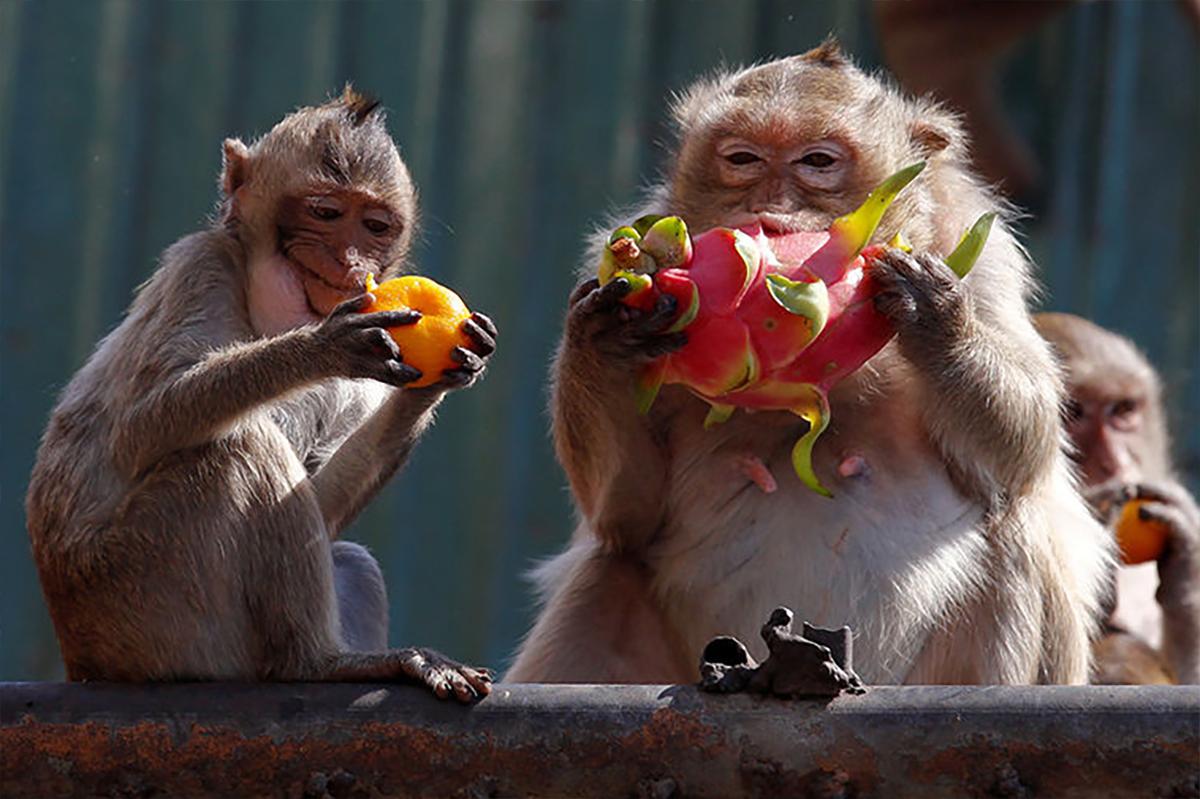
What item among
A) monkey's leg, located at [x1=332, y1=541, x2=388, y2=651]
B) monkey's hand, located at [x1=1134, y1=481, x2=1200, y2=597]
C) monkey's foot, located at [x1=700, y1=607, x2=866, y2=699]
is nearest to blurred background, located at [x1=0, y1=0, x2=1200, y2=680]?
monkey's hand, located at [x1=1134, y1=481, x2=1200, y2=597]

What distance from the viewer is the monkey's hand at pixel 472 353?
4.13 metres

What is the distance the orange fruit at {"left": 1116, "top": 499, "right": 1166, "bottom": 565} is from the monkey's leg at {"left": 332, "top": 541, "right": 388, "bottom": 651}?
7.95 feet

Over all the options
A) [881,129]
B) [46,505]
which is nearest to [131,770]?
[46,505]

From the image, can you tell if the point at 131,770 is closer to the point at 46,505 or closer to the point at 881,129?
the point at 46,505

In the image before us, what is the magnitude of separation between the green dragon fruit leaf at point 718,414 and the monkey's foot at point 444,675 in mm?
874

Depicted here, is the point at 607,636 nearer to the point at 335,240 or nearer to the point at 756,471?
the point at 756,471

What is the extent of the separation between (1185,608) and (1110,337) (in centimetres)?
104

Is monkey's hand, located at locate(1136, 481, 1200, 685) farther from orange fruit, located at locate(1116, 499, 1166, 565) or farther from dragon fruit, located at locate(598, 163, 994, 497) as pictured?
dragon fruit, located at locate(598, 163, 994, 497)

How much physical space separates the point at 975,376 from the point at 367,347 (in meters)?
1.36

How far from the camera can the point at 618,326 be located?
175 inches

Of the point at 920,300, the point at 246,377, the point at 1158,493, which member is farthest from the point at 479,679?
the point at 1158,493

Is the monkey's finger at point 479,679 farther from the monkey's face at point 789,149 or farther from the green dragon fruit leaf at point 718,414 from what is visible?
the monkey's face at point 789,149

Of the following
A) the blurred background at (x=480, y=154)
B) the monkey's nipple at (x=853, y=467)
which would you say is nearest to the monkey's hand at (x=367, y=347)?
the monkey's nipple at (x=853, y=467)

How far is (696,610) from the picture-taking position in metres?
5.00
